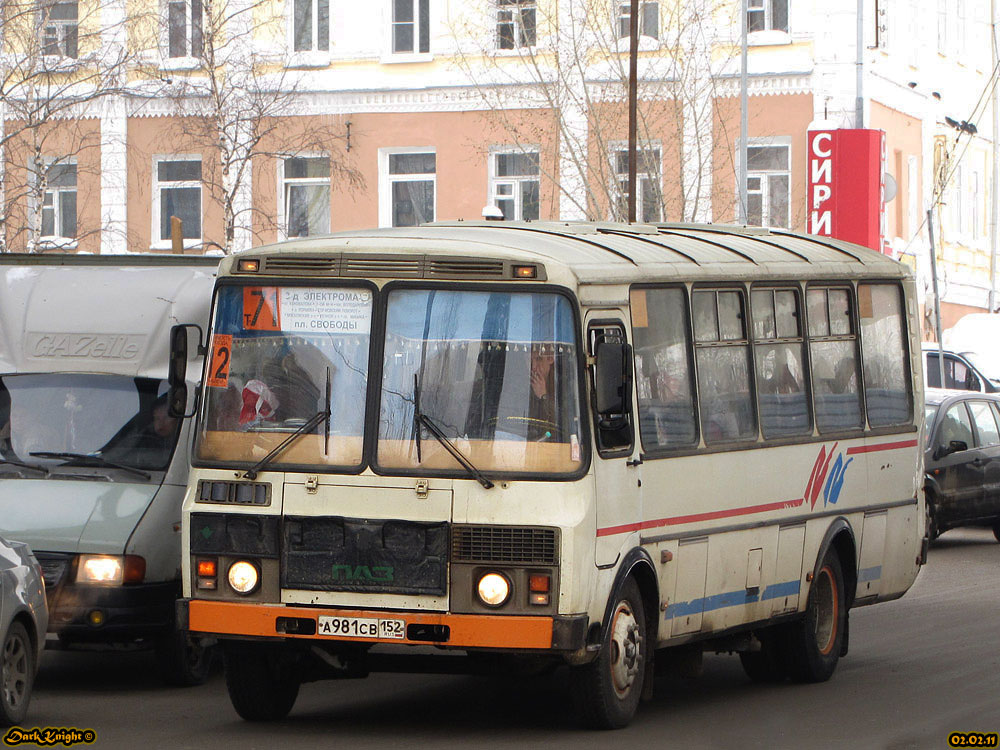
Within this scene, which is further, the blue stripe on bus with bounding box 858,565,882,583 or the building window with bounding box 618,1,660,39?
the building window with bounding box 618,1,660,39

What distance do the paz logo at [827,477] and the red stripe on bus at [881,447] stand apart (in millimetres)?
84

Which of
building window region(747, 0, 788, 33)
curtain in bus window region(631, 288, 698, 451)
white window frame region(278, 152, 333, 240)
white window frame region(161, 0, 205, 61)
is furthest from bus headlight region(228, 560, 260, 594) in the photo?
white window frame region(278, 152, 333, 240)

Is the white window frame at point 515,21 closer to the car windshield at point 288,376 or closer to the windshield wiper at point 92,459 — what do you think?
the windshield wiper at point 92,459

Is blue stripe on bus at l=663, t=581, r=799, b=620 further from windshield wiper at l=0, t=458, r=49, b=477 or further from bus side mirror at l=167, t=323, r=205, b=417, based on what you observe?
windshield wiper at l=0, t=458, r=49, b=477

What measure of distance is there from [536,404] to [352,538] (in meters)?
1.09

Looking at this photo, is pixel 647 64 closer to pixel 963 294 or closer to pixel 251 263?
pixel 963 294

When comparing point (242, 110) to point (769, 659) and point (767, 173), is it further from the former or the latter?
point (769, 659)

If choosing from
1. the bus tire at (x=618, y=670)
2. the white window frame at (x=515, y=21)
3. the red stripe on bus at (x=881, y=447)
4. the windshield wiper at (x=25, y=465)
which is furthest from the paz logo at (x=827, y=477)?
the white window frame at (x=515, y=21)

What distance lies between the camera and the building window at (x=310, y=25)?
38.3 m

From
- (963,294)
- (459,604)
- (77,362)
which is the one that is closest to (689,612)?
(459,604)

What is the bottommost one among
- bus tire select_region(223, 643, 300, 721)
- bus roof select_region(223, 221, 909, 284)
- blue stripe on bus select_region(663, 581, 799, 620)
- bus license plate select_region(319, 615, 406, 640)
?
bus tire select_region(223, 643, 300, 721)

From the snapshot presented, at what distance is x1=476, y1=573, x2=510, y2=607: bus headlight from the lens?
9.73m

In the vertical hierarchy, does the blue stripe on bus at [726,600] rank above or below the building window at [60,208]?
below

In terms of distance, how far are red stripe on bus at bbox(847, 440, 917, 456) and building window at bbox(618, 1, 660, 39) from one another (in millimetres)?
22606
